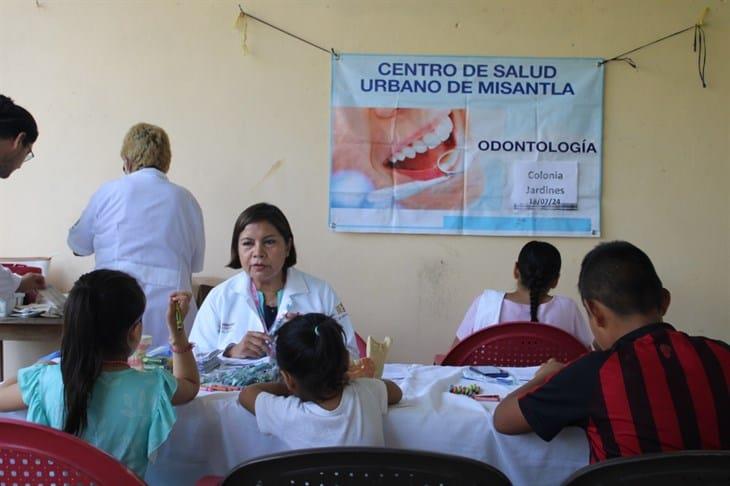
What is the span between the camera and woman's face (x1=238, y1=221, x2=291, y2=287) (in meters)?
2.51

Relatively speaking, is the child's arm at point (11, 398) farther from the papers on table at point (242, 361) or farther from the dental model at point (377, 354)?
the dental model at point (377, 354)

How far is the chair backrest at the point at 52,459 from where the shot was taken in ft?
4.16

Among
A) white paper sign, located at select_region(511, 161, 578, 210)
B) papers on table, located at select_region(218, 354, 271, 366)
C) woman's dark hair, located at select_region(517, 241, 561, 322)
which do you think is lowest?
papers on table, located at select_region(218, 354, 271, 366)

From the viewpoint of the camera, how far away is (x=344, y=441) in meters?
1.55

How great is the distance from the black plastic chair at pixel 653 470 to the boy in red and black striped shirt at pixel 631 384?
24 centimetres

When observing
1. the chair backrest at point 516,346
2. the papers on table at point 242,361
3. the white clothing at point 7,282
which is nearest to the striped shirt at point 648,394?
the chair backrest at point 516,346

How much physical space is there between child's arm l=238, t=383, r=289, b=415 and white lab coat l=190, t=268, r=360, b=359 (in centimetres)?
72

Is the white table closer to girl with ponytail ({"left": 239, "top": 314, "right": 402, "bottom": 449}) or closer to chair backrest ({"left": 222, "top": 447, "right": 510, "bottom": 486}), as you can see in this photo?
girl with ponytail ({"left": 239, "top": 314, "right": 402, "bottom": 449})

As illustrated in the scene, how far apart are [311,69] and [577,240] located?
5.91 ft

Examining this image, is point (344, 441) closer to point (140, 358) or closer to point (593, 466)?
point (593, 466)

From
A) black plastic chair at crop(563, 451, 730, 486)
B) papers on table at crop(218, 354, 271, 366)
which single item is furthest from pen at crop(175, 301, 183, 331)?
black plastic chair at crop(563, 451, 730, 486)

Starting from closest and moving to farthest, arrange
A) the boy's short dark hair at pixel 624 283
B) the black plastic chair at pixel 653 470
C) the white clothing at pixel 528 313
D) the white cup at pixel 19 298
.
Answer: the black plastic chair at pixel 653 470 → the boy's short dark hair at pixel 624 283 → the white clothing at pixel 528 313 → the white cup at pixel 19 298

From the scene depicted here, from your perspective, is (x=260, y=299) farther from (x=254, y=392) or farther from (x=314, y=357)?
(x=314, y=357)

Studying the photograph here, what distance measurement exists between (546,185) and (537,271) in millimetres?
1377
